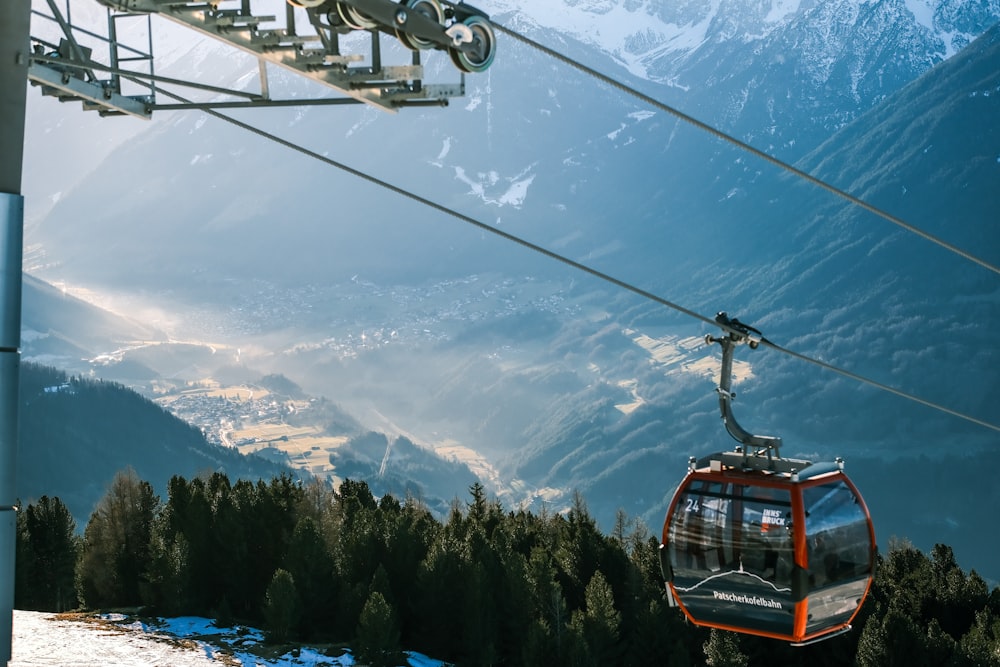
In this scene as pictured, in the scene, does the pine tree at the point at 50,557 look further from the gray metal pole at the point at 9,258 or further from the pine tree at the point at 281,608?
the gray metal pole at the point at 9,258

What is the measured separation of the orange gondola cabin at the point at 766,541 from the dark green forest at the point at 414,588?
5694 centimetres

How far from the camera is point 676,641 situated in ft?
283

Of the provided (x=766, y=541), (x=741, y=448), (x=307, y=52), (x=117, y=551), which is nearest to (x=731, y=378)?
(x=741, y=448)

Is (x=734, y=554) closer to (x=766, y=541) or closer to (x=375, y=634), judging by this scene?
(x=766, y=541)

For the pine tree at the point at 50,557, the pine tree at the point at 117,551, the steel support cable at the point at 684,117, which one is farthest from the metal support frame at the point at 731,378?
the pine tree at the point at 50,557

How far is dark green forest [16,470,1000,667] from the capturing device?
7862 cm

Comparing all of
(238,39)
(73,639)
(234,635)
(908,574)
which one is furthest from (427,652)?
(238,39)

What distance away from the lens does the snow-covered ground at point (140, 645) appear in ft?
180

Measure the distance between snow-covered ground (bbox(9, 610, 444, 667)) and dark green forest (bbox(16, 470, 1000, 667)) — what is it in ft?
10.9

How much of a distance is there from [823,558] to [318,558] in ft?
227

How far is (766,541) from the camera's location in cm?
2098

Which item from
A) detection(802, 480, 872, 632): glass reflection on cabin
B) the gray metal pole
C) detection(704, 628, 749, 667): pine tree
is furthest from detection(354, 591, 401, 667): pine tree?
the gray metal pole

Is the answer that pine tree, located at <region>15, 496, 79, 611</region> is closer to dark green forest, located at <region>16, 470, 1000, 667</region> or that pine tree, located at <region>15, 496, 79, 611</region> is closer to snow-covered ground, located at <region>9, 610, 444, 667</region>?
dark green forest, located at <region>16, 470, 1000, 667</region>

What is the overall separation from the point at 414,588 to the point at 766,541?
72.3 meters
